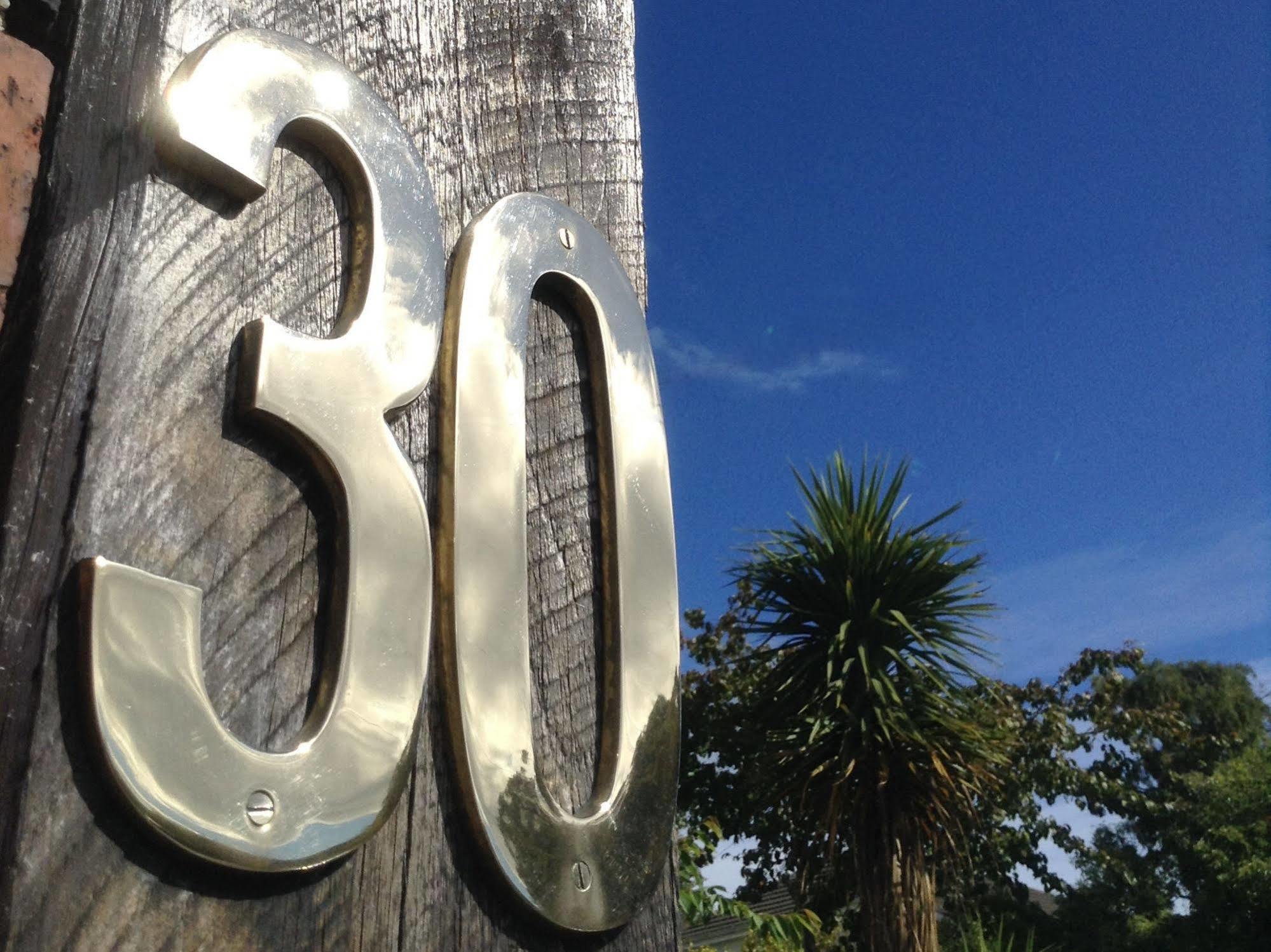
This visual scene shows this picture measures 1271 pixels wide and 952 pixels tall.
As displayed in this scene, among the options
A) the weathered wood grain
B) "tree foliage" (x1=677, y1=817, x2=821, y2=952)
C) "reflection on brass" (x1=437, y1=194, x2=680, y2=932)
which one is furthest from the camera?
"tree foliage" (x1=677, y1=817, x2=821, y2=952)

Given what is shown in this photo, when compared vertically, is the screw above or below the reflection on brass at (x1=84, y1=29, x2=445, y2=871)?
below

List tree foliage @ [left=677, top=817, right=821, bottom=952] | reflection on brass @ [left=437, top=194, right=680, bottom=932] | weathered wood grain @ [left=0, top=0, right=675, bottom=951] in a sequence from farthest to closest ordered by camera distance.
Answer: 1. tree foliage @ [left=677, top=817, right=821, bottom=952]
2. reflection on brass @ [left=437, top=194, right=680, bottom=932]
3. weathered wood grain @ [left=0, top=0, right=675, bottom=951]

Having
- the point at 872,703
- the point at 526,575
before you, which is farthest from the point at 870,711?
the point at 526,575

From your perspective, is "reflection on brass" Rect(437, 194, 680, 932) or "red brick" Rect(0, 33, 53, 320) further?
"reflection on brass" Rect(437, 194, 680, 932)

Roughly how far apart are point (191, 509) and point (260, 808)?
0.67 feet

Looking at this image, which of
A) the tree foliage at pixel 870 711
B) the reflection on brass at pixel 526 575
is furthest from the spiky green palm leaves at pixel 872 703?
the reflection on brass at pixel 526 575

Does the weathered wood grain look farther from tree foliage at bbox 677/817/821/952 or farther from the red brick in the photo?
tree foliage at bbox 677/817/821/952

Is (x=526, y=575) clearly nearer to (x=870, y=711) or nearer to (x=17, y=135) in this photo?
(x=17, y=135)

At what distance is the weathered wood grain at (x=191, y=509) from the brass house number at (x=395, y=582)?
0.02m

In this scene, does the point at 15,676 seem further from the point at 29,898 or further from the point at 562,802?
the point at 562,802

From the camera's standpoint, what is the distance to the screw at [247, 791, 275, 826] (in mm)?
761

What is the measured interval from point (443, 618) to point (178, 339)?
0.99ft

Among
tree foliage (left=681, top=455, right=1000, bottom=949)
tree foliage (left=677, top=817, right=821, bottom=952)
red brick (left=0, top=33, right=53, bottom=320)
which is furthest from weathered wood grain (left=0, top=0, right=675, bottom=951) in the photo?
tree foliage (left=681, top=455, right=1000, bottom=949)

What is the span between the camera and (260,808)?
77cm
